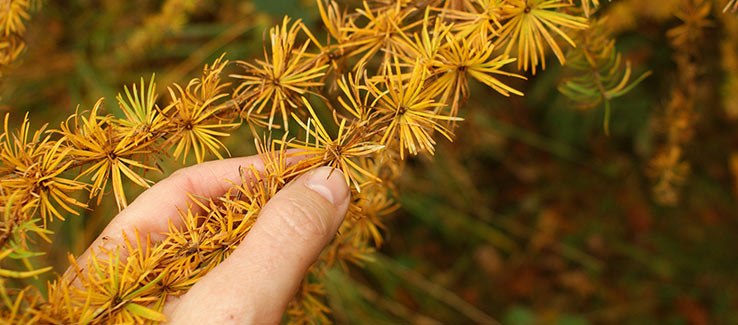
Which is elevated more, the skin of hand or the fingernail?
the fingernail

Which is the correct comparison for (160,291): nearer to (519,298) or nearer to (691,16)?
(691,16)

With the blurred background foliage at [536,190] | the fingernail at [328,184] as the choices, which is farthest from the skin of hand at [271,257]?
the blurred background foliage at [536,190]

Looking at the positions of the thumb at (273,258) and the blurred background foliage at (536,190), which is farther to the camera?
the blurred background foliage at (536,190)

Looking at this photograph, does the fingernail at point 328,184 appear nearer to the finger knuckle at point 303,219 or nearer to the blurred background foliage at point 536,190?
the finger knuckle at point 303,219

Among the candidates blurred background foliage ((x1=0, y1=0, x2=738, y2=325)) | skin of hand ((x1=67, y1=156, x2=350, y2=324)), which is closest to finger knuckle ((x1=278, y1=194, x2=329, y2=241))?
skin of hand ((x1=67, y1=156, x2=350, y2=324))

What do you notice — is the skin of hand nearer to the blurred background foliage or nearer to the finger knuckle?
the finger knuckle

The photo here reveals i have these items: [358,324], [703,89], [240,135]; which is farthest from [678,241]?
[240,135]
